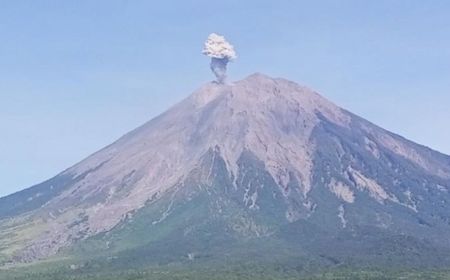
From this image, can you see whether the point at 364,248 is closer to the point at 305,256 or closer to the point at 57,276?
the point at 305,256

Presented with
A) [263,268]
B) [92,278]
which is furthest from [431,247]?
[92,278]

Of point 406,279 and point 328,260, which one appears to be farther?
point 328,260

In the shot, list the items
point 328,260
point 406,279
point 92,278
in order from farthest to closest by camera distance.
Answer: point 328,260, point 92,278, point 406,279

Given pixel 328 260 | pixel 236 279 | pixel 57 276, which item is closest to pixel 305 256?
pixel 328 260

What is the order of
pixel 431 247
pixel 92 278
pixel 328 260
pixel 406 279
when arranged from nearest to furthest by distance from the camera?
1. pixel 406 279
2. pixel 92 278
3. pixel 328 260
4. pixel 431 247

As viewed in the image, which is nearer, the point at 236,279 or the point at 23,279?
the point at 236,279

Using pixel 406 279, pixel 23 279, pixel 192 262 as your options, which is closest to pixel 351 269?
pixel 406 279

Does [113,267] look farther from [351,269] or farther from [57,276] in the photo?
[351,269]

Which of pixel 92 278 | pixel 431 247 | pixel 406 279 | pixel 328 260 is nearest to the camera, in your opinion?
pixel 406 279

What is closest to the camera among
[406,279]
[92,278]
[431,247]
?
[406,279]
